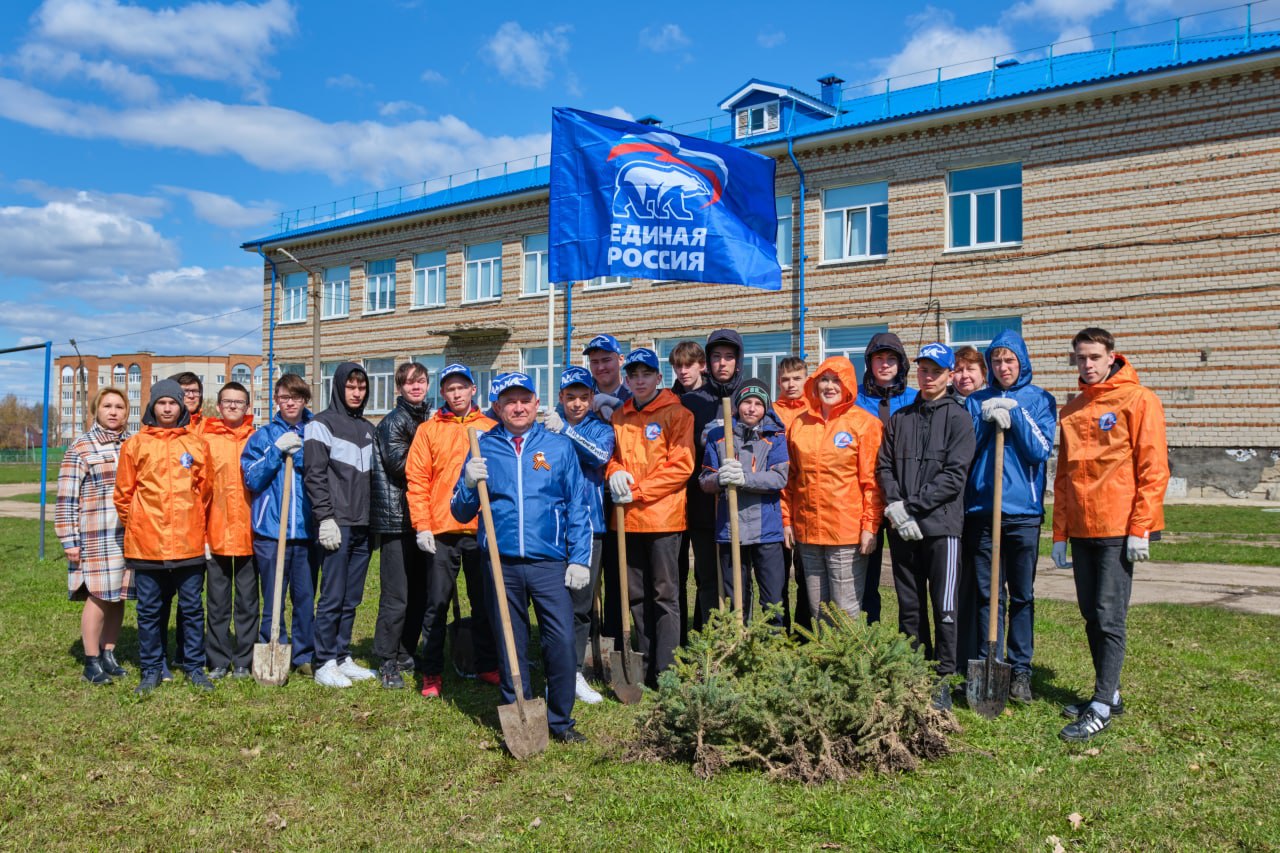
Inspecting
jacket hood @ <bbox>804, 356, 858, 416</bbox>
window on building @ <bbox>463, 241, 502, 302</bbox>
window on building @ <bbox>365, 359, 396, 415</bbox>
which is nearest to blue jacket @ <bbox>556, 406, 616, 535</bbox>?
jacket hood @ <bbox>804, 356, 858, 416</bbox>

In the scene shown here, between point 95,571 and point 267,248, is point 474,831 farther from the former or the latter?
point 267,248

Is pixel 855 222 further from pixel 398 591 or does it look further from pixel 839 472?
pixel 398 591

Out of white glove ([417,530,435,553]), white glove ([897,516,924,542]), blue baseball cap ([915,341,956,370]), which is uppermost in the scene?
blue baseball cap ([915,341,956,370])

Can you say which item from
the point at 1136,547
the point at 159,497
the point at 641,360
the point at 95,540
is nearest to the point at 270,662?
the point at 159,497

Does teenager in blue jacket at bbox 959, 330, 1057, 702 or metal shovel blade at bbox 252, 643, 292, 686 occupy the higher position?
teenager in blue jacket at bbox 959, 330, 1057, 702

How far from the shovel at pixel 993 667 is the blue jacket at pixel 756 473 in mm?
1193

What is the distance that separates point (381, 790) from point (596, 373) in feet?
10.2

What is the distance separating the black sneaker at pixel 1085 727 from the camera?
16.2ft

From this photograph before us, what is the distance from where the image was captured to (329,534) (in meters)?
6.20

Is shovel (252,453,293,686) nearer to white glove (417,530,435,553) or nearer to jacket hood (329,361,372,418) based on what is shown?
jacket hood (329,361,372,418)

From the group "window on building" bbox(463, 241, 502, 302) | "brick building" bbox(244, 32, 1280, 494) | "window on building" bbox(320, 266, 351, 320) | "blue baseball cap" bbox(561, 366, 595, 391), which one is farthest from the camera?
"window on building" bbox(320, 266, 351, 320)

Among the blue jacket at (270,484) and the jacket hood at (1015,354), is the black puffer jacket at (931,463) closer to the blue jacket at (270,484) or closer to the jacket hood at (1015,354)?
the jacket hood at (1015,354)

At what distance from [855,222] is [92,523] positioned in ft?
59.4

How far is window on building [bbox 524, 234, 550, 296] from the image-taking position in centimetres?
2705
